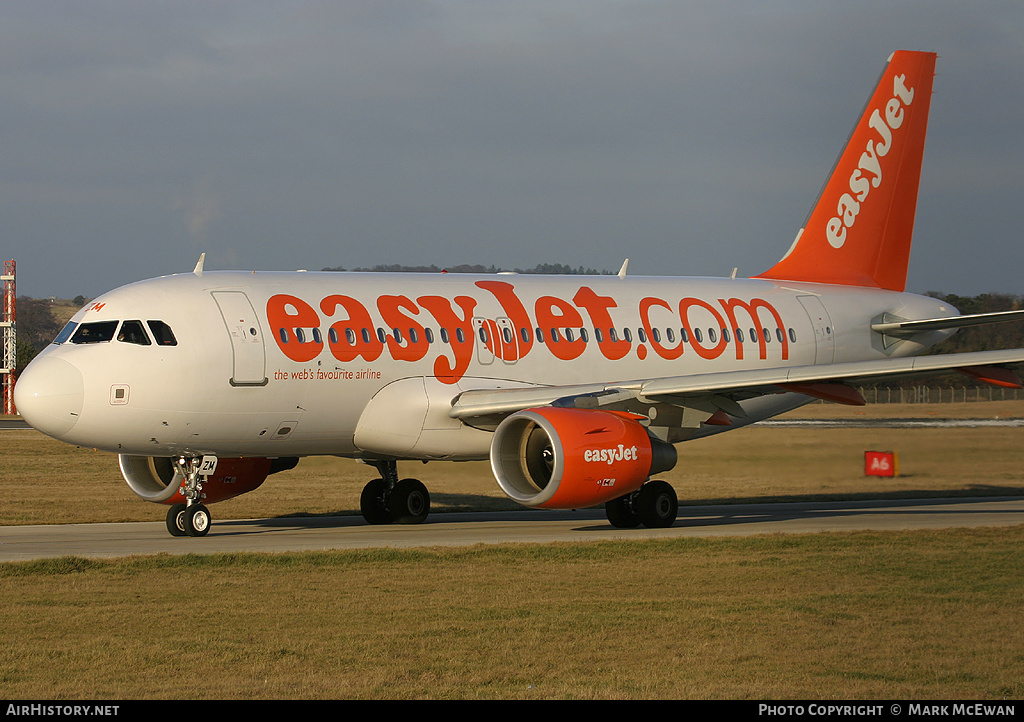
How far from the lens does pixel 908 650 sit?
10750mm

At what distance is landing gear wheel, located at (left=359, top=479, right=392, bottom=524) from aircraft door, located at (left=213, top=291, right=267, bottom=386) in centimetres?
453

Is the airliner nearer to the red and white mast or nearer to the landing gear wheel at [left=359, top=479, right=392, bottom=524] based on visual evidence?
the landing gear wheel at [left=359, top=479, right=392, bottom=524]

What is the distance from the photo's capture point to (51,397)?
18.9 meters

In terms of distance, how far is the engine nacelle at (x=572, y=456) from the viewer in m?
19.3

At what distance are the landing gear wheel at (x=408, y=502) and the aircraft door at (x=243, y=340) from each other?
462 centimetres

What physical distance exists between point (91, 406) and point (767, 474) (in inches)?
511

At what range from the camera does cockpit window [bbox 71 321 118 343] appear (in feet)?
64.7

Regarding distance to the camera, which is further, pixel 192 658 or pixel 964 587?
pixel 964 587

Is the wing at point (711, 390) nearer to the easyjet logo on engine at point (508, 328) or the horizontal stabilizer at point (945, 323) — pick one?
the easyjet logo on engine at point (508, 328)

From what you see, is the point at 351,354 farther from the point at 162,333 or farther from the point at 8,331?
the point at 8,331

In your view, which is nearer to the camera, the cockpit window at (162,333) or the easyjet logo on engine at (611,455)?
the easyjet logo on engine at (611,455)

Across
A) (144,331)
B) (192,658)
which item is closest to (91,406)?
(144,331)

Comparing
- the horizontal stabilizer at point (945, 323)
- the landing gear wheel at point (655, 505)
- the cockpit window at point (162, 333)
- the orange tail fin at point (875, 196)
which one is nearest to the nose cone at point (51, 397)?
the cockpit window at point (162, 333)
